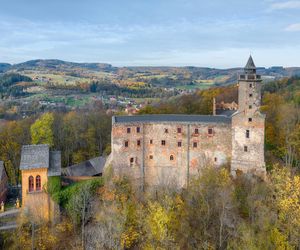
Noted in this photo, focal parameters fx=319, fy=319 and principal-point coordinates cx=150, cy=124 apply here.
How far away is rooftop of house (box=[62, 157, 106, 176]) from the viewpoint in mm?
41625

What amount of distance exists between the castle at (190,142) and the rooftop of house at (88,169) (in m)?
4.93

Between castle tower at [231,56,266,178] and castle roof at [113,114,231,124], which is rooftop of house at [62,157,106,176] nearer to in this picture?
castle roof at [113,114,231,124]

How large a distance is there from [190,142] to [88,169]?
14229 mm

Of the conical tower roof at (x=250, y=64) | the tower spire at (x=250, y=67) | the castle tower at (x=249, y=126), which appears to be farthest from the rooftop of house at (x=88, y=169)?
the conical tower roof at (x=250, y=64)

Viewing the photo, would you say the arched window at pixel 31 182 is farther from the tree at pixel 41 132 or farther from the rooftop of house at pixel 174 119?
the tree at pixel 41 132

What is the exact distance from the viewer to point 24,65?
7564 inches

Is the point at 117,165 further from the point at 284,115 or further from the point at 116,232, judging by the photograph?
the point at 284,115

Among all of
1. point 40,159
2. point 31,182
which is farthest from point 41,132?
point 31,182

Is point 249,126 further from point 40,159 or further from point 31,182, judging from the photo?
point 31,182

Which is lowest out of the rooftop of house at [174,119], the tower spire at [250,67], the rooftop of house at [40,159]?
the rooftop of house at [40,159]

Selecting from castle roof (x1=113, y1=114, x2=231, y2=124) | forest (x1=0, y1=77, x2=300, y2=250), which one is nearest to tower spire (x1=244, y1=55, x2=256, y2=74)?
castle roof (x1=113, y1=114, x2=231, y2=124)

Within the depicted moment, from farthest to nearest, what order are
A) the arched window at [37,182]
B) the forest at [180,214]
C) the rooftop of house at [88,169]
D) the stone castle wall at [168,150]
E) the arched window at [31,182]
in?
the rooftop of house at [88,169] → the stone castle wall at [168,150] → the arched window at [37,182] → the arched window at [31,182] → the forest at [180,214]

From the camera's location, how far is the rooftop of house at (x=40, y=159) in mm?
33938

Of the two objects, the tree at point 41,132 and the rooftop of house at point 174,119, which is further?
the tree at point 41,132
